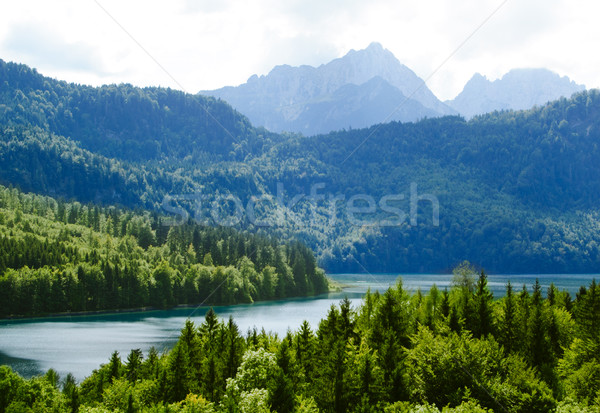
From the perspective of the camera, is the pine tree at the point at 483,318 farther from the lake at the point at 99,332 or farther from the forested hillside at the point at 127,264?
the forested hillside at the point at 127,264

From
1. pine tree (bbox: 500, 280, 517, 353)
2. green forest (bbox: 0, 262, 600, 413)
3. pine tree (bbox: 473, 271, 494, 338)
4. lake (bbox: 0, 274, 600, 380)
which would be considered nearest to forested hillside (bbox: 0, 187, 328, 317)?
lake (bbox: 0, 274, 600, 380)

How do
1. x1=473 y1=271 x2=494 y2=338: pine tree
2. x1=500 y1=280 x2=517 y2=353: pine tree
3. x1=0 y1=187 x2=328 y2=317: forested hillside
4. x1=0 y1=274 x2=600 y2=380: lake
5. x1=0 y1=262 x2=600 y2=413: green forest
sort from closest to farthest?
x1=0 y1=262 x2=600 y2=413: green forest
x1=473 y1=271 x2=494 y2=338: pine tree
x1=500 y1=280 x2=517 y2=353: pine tree
x1=0 y1=274 x2=600 y2=380: lake
x1=0 y1=187 x2=328 y2=317: forested hillside

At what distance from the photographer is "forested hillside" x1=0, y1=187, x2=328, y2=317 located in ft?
380

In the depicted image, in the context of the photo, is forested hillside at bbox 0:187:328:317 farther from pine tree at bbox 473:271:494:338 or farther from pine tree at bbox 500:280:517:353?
pine tree at bbox 500:280:517:353

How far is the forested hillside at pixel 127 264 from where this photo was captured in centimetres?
11569

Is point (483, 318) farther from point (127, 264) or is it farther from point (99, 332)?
point (127, 264)

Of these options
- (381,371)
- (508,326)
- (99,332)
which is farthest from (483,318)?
(99,332)

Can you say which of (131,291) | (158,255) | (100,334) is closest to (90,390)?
(100,334)

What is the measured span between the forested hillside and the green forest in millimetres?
66762

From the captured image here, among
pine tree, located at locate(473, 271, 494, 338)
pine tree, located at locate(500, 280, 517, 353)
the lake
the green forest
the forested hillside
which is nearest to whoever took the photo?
the green forest

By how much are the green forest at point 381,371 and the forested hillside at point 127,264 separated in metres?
66.8

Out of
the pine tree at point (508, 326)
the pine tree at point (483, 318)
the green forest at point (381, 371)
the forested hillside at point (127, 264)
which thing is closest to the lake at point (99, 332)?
the forested hillside at point (127, 264)

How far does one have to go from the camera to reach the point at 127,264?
12962 centimetres

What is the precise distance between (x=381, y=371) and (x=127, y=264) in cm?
10430
